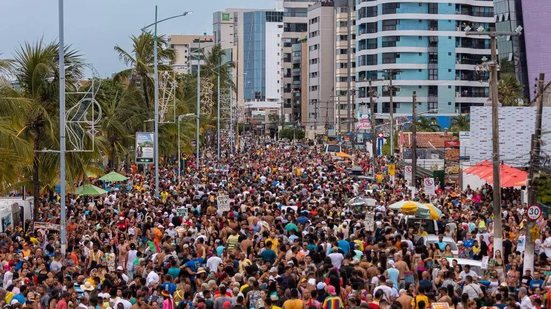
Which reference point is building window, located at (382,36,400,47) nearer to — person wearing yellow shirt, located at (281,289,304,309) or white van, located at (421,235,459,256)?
white van, located at (421,235,459,256)

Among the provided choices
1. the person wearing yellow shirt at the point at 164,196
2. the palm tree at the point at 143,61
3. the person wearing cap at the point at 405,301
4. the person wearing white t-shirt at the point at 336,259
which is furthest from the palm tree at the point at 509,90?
the person wearing cap at the point at 405,301

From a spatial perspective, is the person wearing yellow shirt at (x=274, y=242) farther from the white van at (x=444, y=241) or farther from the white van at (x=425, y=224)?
the white van at (x=425, y=224)

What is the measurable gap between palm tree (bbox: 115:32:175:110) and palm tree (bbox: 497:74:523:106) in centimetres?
2692

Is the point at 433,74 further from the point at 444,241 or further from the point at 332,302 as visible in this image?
the point at 332,302

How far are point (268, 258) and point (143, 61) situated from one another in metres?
34.1

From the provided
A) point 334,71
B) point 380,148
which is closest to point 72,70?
point 380,148

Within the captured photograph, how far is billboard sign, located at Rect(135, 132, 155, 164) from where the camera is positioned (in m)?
41.8

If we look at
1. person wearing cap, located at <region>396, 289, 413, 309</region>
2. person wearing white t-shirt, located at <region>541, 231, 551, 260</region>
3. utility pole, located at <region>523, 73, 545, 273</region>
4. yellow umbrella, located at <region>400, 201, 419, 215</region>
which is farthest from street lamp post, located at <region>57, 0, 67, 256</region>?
person wearing white t-shirt, located at <region>541, 231, 551, 260</region>

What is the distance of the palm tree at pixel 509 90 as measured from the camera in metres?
72.3

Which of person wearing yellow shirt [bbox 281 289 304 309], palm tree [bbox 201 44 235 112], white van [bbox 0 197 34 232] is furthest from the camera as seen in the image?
palm tree [bbox 201 44 235 112]

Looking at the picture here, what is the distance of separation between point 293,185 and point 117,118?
12866 mm

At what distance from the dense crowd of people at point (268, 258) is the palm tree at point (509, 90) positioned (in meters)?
38.2

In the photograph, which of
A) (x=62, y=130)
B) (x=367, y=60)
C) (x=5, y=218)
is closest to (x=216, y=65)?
(x=367, y=60)

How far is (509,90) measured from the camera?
73000 mm
